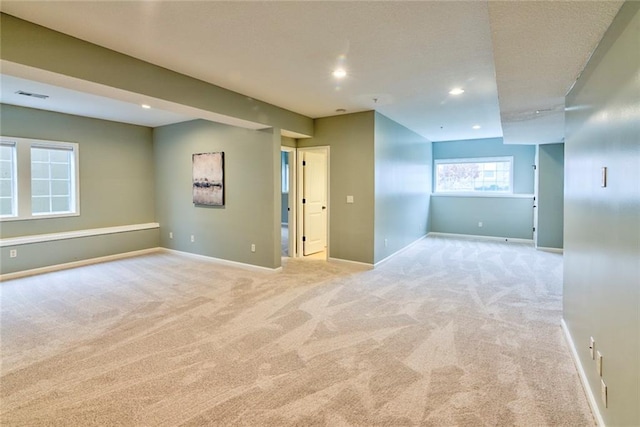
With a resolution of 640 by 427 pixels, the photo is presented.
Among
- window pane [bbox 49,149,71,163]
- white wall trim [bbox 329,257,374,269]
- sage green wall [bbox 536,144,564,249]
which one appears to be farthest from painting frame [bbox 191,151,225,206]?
sage green wall [bbox 536,144,564,249]

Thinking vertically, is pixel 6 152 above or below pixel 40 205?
above

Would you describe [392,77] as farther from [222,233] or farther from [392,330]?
[222,233]

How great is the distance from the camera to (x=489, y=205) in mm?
8141

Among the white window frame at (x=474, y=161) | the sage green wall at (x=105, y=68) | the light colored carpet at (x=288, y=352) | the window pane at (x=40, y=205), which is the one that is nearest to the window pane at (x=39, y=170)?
the window pane at (x=40, y=205)

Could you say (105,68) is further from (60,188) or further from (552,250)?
(552,250)

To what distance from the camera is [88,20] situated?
2457mm

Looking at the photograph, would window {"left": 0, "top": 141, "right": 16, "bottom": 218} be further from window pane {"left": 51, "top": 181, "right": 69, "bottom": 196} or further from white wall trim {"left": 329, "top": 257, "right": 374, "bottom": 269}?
white wall trim {"left": 329, "top": 257, "right": 374, "bottom": 269}

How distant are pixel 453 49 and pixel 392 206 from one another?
11.4 feet

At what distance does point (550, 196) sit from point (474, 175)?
2047 millimetres

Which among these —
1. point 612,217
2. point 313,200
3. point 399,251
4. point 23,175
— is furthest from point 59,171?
point 612,217

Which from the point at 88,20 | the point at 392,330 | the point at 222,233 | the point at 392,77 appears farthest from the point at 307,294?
the point at 88,20

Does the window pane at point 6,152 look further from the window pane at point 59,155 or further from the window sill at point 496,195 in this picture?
the window sill at point 496,195

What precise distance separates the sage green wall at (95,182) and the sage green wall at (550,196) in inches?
322

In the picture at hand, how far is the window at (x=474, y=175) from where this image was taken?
317 inches
